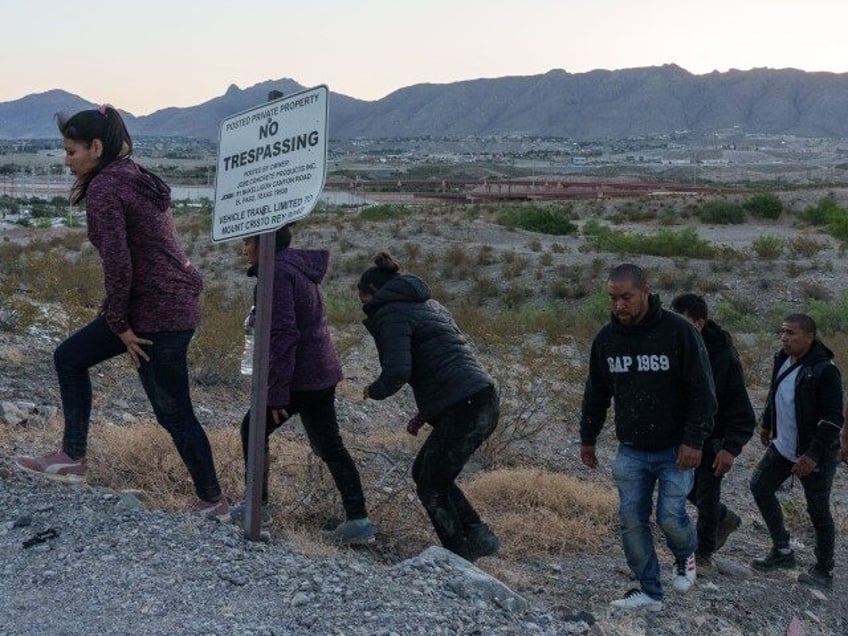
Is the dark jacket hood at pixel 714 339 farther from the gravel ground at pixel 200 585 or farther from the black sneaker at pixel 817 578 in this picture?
the gravel ground at pixel 200 585

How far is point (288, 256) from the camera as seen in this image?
502 cm

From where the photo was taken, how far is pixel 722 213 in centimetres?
3956

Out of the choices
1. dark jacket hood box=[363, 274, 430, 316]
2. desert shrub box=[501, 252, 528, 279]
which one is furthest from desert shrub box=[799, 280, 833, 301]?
dark jacket hood box=[363, 274, 430, 316]

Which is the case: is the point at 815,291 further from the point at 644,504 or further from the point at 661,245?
the point at 644,504

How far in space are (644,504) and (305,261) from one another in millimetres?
1963

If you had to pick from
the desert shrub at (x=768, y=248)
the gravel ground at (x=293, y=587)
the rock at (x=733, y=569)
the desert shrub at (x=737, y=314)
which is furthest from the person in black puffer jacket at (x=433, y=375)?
the desert shrub at (x=768, y=248)

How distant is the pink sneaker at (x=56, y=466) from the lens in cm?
517

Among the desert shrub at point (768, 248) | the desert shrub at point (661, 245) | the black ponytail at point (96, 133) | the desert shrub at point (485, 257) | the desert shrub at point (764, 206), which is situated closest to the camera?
the black ponytail at point (96, 133)

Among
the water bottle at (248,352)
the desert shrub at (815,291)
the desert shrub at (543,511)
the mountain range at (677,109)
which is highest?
the mountain range at (677,109)

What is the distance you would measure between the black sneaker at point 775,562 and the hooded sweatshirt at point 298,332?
2.82 meters

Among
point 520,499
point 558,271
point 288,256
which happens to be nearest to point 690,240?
point 558,271

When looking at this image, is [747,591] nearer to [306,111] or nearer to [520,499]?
[520,499]

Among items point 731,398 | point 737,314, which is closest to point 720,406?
point 731,398

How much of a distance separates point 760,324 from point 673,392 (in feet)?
44.9
